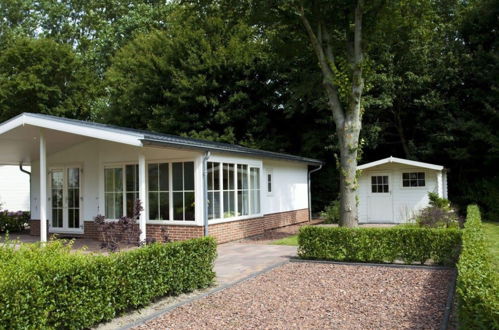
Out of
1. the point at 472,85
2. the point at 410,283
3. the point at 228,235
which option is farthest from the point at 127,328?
the point at 472,85

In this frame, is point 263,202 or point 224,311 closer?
point 224,311

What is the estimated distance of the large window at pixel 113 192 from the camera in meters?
12.8

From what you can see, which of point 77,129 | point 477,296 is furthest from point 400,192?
point 477,296

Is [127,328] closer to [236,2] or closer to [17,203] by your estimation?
[236,2]

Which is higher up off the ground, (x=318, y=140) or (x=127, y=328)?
(x=318, y=140)

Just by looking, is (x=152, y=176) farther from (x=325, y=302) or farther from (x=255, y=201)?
(x=325, y=302)

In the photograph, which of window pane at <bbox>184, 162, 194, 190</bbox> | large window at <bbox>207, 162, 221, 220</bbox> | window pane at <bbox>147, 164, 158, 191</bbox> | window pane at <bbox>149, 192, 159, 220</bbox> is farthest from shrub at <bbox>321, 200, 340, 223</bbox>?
window pane at <bbox>147, 164, 158, 191</bbox>

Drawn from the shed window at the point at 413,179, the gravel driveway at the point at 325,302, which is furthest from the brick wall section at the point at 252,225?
the shed window at the point at 413,179

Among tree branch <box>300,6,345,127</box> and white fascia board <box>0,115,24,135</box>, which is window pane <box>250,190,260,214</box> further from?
white fascia board <box>0,115,24,135</box>

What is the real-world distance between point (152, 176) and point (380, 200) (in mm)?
9655

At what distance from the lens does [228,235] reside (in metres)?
12.6

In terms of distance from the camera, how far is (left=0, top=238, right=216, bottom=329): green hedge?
434cm

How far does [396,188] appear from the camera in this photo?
1745cm

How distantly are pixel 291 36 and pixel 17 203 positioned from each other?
17.0 metres
